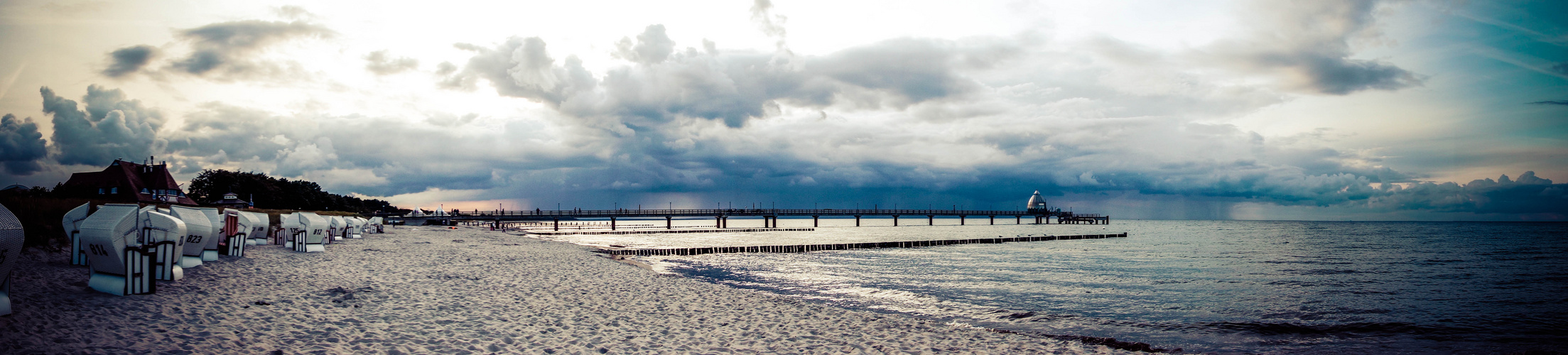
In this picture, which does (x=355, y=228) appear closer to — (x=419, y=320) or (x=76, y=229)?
(x=76, y=229)

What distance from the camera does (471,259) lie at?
22.9 metres

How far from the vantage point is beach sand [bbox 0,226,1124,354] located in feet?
25.1

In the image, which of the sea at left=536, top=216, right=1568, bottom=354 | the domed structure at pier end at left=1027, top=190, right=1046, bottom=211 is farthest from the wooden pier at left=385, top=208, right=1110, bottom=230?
the sea at left=536, top=216, right=1568, bottom=354

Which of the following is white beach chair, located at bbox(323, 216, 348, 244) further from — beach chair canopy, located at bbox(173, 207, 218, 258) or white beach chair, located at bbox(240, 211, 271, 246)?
beach chair canopy, located at bbox(173, 207, 218, 258)

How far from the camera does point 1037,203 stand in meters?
175

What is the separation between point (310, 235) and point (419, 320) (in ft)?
45.4

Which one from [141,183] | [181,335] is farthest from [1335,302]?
[141,183]

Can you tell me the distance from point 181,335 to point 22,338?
1.22m

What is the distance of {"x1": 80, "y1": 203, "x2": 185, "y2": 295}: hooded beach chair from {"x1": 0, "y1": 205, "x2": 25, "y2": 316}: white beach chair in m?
2.02

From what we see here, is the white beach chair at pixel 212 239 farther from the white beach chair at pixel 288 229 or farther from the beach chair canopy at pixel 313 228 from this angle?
the white beach chair at pixel 288 229

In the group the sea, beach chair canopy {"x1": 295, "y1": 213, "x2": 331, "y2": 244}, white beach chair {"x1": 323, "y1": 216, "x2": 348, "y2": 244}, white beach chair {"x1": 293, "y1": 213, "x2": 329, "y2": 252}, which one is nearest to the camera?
the sea

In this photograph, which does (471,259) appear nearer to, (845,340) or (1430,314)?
(845,340)

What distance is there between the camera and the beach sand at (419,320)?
25.1 ft

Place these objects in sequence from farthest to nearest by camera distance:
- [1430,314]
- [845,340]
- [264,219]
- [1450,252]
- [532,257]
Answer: [1450,252]
[532,257]
[264,219]
[1430,314]
[845,340]
